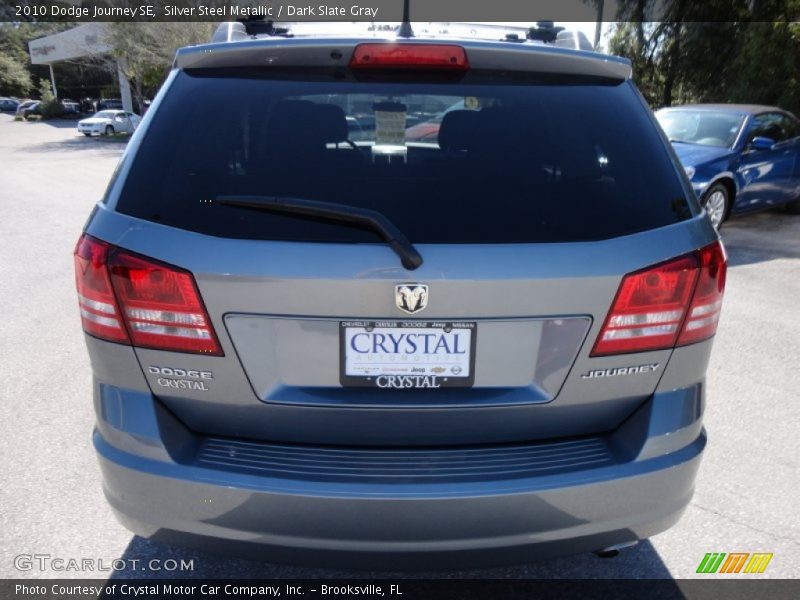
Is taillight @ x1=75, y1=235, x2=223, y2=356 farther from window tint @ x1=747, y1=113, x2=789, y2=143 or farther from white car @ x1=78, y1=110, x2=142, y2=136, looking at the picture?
white car @ x1=78, y1=110, x2=142, y2=136

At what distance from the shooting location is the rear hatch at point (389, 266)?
5.82ft

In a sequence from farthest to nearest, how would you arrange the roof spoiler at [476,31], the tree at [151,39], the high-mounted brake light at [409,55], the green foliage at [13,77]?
the green foliage at [13,77]
the tree at [151,39]
the roof spoiler at [476,31]
the high-mounted brake light at [409,55]

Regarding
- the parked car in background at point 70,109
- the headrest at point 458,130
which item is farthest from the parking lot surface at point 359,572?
the parked car in background at point 70,109

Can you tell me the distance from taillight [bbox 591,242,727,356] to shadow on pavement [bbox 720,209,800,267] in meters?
6.27

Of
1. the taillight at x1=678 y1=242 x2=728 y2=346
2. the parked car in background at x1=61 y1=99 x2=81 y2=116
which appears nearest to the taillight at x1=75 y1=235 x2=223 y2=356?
the taillight at x1=678 y1=242 x2=728 y2=346

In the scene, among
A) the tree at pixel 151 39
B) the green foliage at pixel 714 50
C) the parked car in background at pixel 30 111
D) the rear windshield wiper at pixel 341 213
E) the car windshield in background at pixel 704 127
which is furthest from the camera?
the parked car in background at pixel 30 111

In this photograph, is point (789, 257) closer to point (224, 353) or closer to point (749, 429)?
point (749, 429)

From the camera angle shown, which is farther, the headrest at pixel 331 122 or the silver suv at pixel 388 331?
the headrest at pixel 331 122

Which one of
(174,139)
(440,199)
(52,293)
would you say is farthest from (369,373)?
(52,293)

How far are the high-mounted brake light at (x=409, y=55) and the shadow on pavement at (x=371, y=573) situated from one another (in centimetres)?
172

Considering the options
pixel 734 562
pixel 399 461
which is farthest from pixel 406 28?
pixel 734 562

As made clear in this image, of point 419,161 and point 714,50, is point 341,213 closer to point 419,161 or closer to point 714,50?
point 419,161

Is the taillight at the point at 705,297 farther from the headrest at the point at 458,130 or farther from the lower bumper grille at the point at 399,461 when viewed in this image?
the headrest at the point at 458,130

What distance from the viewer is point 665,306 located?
192cm
